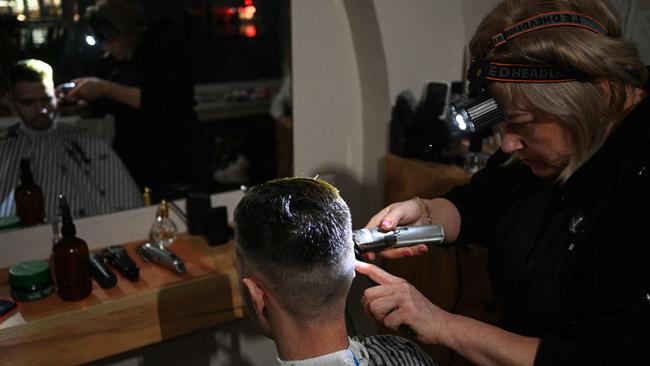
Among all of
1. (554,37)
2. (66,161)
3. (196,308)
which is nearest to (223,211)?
(196,308)

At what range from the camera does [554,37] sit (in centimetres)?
103

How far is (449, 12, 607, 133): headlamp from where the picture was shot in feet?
3.40

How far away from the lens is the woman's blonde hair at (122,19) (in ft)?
5.74

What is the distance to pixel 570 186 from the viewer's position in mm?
1208

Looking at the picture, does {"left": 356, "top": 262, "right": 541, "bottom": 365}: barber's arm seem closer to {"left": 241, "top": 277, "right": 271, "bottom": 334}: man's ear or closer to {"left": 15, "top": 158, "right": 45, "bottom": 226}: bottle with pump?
{"left": 241, "top": 277, "right": 271, "bottom": 334}: man's ear

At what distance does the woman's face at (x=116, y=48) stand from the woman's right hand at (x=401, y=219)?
106cm

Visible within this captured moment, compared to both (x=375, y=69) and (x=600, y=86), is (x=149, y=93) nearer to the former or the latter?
(x=375, y=69)

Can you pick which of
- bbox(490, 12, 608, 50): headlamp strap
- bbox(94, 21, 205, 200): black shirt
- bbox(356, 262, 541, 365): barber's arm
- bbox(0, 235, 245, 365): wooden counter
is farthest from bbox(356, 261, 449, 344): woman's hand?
bbox(94, 21, 205, 200): black shirt

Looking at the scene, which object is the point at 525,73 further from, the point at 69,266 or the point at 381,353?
the point at 69,266

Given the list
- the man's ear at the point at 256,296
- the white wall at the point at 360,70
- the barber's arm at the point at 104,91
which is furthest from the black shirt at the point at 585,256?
the barber's arm at the point at 104,91

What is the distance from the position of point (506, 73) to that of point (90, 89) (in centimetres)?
137

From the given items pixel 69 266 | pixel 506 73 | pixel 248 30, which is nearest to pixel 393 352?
pixel 506 73

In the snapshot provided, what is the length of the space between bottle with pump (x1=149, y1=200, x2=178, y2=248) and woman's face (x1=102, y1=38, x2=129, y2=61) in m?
0.54

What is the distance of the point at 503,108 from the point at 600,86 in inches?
7.2
